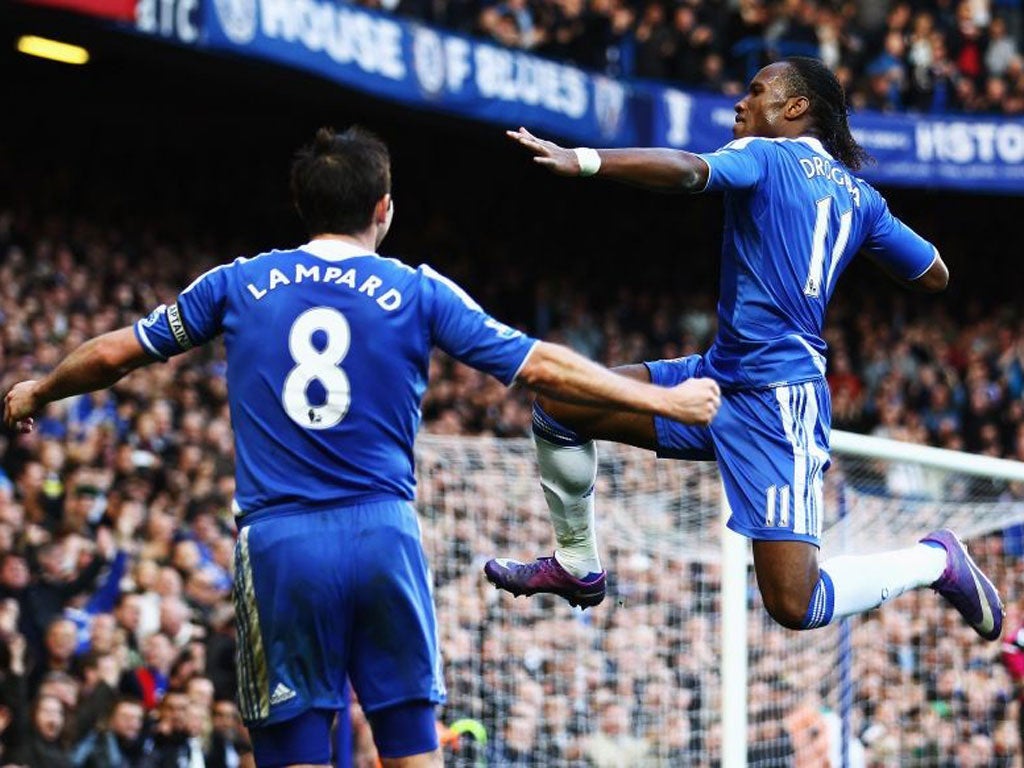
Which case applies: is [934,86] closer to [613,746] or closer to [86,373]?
[613,746]

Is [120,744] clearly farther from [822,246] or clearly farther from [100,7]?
[100,7]

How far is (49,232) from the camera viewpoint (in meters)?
16.0

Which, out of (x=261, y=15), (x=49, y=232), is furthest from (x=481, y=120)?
(x=49, y=232)

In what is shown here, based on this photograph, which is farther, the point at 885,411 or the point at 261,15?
the point at 885,411

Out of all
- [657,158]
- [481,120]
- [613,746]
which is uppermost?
[481,120]

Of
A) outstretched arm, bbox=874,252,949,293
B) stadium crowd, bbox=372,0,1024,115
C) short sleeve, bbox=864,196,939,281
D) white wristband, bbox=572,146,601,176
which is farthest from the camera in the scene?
stadium crowd, bbox=372,0,1024,115

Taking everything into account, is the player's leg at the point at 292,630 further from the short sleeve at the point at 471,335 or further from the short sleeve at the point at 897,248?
the short sleeve at the point at 897,248

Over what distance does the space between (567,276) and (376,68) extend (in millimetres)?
5291

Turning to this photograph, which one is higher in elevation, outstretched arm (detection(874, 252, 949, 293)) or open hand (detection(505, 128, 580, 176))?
open hand (detection(505, 128, 580, 176))

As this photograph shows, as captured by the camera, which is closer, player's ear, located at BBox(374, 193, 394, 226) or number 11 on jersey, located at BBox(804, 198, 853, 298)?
player's ear, located at BBox(374, 193, 394, 226)

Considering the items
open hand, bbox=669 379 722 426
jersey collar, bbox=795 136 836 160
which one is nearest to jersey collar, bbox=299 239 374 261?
open hand, bbox=669 379 722 426

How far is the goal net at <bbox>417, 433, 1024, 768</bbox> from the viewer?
10648mm

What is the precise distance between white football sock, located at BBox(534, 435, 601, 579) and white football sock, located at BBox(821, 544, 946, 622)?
875mm

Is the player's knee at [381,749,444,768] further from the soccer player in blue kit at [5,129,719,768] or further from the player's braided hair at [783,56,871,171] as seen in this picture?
the player's braided hair at [783,56,871,171]
